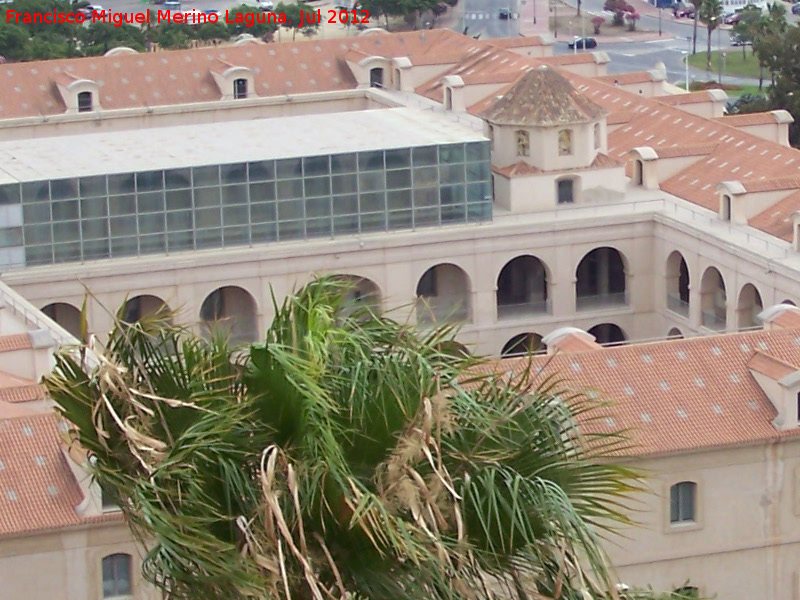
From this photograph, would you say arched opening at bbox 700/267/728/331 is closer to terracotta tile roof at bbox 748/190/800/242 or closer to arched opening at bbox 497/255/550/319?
terracotta tile roof at bbox 748/190/800/242

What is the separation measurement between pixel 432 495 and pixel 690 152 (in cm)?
6796

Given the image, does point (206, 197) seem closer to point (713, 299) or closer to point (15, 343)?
point (713, 299)

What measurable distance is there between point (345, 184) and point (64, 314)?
37.8 feet

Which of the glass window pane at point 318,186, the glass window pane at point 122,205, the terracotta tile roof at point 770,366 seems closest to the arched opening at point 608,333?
the glass window pane at point 318,186

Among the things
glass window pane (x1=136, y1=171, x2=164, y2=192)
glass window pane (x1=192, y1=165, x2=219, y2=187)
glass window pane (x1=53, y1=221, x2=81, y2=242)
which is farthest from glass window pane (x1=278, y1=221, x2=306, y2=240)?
glass window pane (x1=53, y1=221, x2=81, y2=242)

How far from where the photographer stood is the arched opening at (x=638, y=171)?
8969 centimetres

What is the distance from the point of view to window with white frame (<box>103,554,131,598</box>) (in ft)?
165

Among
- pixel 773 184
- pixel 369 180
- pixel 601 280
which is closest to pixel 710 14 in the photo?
pixel 601 280

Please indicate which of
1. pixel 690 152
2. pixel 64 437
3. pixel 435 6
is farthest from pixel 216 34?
pixel 64 437

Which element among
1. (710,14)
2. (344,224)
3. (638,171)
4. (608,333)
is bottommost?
(608,333)

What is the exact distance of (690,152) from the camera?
89.5m

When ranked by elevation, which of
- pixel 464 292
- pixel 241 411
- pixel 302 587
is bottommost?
pixel 464 292

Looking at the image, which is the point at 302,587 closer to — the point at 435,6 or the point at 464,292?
the point at 464,292

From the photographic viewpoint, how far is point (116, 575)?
50562 mm
